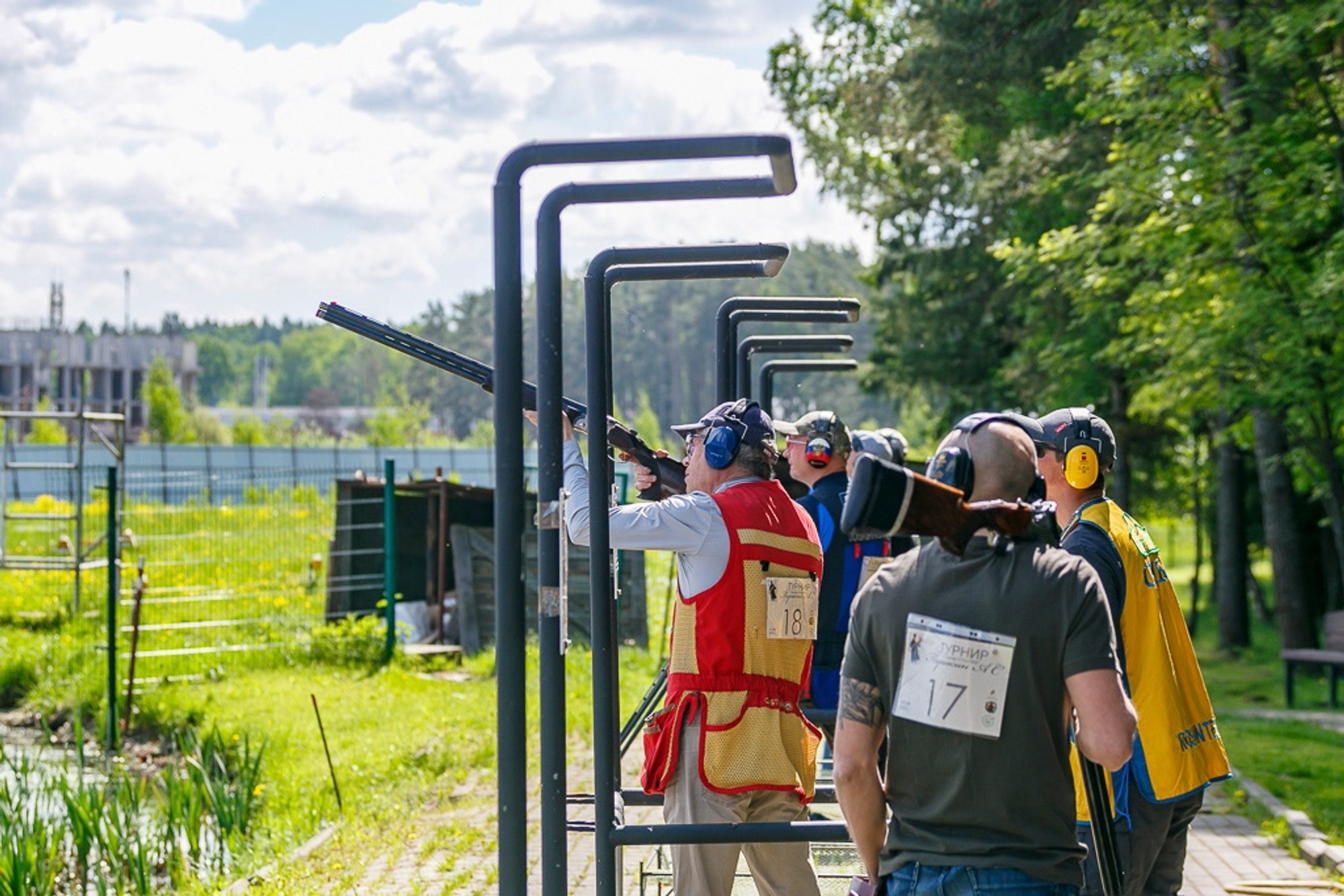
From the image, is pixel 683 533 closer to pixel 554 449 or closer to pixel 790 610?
pixel 790 610

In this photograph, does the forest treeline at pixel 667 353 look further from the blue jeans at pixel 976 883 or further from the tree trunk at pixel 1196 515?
the blue jeans at pixel 976 883

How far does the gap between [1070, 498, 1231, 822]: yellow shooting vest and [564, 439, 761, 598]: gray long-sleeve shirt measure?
1.02 m

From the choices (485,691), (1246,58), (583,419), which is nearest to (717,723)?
(583,419)

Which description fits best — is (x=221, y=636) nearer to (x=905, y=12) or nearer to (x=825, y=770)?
(x=825, y=770)

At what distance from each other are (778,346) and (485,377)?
277 centimetres

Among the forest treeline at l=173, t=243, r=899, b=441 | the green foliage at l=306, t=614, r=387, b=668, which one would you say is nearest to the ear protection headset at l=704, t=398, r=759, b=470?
the green foliage at l=306, t=614, r=387, b=668

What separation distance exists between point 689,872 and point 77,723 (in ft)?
17.3

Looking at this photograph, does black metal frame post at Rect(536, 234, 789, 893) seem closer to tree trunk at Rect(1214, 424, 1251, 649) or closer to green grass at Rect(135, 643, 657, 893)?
green grass at Rect(135, 643, 657, 893)

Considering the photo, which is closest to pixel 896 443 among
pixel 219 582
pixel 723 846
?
pixel 723 846

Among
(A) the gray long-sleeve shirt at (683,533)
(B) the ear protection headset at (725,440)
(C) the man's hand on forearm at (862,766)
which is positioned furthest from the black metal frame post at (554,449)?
(C) the man's hand on forearm at (862,766)

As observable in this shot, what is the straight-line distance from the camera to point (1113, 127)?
65.9 feet

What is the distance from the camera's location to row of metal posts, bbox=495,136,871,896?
4.00m

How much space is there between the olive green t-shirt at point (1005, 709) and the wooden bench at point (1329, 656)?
45.1ft

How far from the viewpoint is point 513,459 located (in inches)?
161
